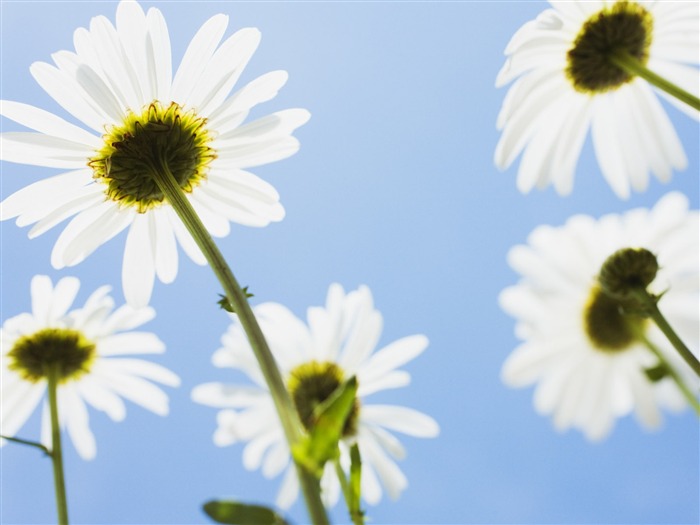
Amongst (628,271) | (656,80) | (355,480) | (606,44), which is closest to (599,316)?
(628,271)

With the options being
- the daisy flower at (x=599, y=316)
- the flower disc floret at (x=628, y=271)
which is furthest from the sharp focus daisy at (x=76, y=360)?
the flower disc floret at (x=628, y=271)

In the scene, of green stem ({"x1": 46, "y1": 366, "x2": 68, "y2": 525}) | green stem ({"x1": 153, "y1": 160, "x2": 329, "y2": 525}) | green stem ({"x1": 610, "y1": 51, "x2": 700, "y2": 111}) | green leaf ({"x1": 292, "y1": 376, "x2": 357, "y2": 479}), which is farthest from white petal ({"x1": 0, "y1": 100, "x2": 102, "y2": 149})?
green stem ({"x1": 610, "y1": 51, "x2": 700, "y2": 111})

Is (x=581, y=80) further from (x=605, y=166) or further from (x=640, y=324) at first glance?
(x=640, y=324)

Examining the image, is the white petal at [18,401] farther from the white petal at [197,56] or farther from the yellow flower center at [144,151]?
the white petal at [197,56]

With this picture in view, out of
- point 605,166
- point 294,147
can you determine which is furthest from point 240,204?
point 605,166

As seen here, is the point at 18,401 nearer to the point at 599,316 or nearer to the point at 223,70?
the point at 223,70

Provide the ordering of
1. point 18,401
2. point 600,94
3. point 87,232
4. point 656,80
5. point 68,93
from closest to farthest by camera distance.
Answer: point 656,80 → point 68,93 → point 87,232 → point 600,94 → point 18,401

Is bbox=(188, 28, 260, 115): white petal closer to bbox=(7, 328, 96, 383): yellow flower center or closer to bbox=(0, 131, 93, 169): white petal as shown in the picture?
bbox=(0, 131, 93, 169): white petal
